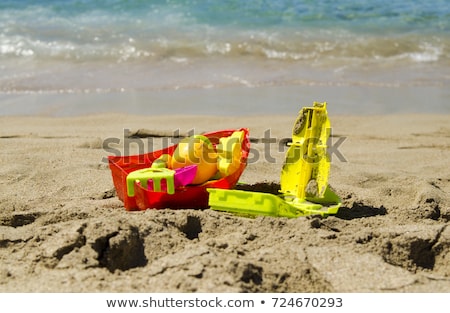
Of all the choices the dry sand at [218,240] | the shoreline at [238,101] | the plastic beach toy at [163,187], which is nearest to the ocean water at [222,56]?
the shoreline at [238,101]

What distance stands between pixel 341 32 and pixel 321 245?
7.60 m

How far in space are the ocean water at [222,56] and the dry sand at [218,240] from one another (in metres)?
2.54

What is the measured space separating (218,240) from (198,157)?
1.81 ft

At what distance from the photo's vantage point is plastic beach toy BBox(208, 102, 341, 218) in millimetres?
2910

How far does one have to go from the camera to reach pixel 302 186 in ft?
10.1

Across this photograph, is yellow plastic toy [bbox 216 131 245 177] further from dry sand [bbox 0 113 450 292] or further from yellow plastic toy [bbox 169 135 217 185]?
dry sand [bbox 0 113 450 292]

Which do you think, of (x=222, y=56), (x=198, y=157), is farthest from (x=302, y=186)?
(x=222, y=56)

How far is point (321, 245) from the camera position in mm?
2639

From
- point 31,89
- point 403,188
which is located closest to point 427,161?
point 403,188

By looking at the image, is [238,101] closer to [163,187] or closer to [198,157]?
[198,157]

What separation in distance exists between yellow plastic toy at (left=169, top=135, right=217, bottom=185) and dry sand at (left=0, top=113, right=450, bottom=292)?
0.78 ft

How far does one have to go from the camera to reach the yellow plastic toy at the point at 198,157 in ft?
10.1

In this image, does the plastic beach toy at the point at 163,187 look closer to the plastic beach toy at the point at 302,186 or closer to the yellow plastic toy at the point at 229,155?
the yellow plastic toy at the point at 229,155

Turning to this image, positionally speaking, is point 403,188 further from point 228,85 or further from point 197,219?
point 228,85
